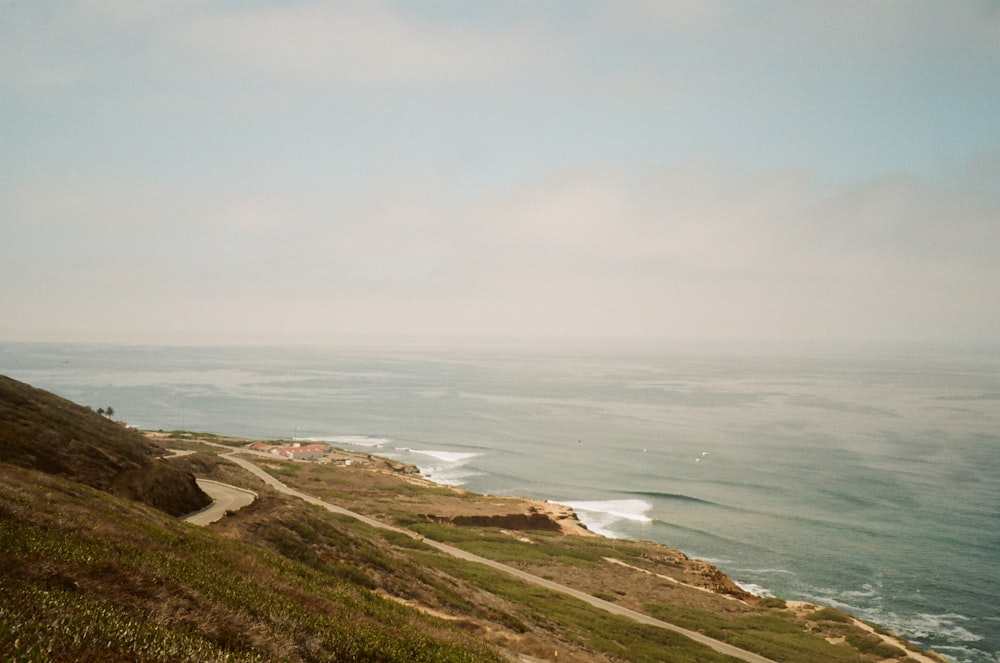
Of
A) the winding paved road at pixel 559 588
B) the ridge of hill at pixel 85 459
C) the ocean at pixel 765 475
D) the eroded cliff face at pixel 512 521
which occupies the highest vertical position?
the ridge of hill at pixel 85 459

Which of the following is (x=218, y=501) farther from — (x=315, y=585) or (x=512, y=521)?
(x=512, y=521)

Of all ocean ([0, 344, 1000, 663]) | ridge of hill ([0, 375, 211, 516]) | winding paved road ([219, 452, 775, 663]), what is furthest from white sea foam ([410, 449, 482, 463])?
ridge of hill ([0, 375, 211, 516])

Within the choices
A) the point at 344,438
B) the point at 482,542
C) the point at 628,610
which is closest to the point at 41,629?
the point at 628,610

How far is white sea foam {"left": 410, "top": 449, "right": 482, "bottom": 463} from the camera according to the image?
4766 inches

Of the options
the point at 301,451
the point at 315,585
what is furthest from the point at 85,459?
the point at 301,451

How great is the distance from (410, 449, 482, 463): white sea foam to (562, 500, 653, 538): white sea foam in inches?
1414

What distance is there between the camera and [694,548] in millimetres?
71250

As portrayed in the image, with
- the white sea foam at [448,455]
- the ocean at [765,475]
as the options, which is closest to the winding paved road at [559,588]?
the ocean at [765,475]

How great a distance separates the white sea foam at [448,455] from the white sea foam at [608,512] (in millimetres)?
35908

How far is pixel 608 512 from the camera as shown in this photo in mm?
87062

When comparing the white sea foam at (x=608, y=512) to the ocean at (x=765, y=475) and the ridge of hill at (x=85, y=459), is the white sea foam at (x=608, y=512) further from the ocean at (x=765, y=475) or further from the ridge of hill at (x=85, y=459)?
the ridge of hill at (x=85, y=459)

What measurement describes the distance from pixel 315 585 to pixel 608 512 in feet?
Result: 245

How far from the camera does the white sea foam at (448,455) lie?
12106 centimetres

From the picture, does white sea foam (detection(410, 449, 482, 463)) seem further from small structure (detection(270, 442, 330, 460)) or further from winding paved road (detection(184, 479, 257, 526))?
winding paved road (detection(184, 479, 257, 526))
